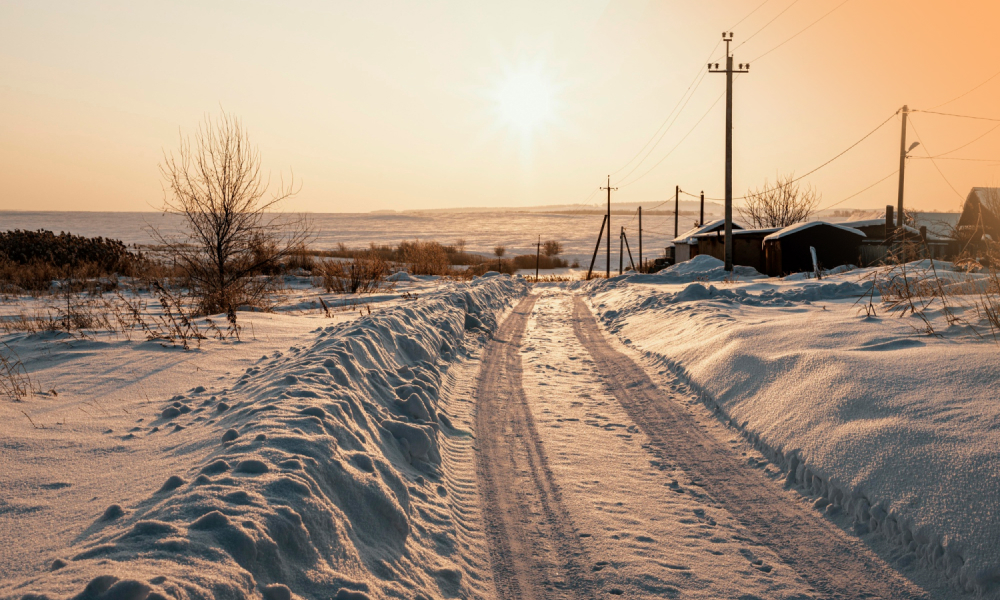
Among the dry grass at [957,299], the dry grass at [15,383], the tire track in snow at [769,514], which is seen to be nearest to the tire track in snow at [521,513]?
the tire track in snow at [769,514]

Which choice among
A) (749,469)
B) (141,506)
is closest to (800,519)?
(749,469)

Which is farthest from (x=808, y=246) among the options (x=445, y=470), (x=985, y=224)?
(x=445, y=470)

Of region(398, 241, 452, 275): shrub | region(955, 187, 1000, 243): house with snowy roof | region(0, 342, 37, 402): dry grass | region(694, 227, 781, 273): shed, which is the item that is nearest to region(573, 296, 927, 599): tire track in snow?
region(955, 187, 1000, 243): house with snowy roof

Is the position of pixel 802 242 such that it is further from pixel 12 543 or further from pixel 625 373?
pixel 12 543

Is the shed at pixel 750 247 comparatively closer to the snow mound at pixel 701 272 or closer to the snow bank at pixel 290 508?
the snow mound at pixel 701 272

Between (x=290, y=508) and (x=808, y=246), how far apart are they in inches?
1314

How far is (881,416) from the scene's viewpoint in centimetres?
493

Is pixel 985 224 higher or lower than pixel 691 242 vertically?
lower

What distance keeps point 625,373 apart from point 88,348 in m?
8.01

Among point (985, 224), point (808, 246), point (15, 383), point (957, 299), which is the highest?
point (808, 246)

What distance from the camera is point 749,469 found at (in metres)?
5.02

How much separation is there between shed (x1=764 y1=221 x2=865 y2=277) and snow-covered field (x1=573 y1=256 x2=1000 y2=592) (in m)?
22.4

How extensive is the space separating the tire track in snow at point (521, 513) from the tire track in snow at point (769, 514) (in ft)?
4.21

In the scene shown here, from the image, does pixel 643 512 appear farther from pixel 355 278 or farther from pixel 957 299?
pixel 355 278
